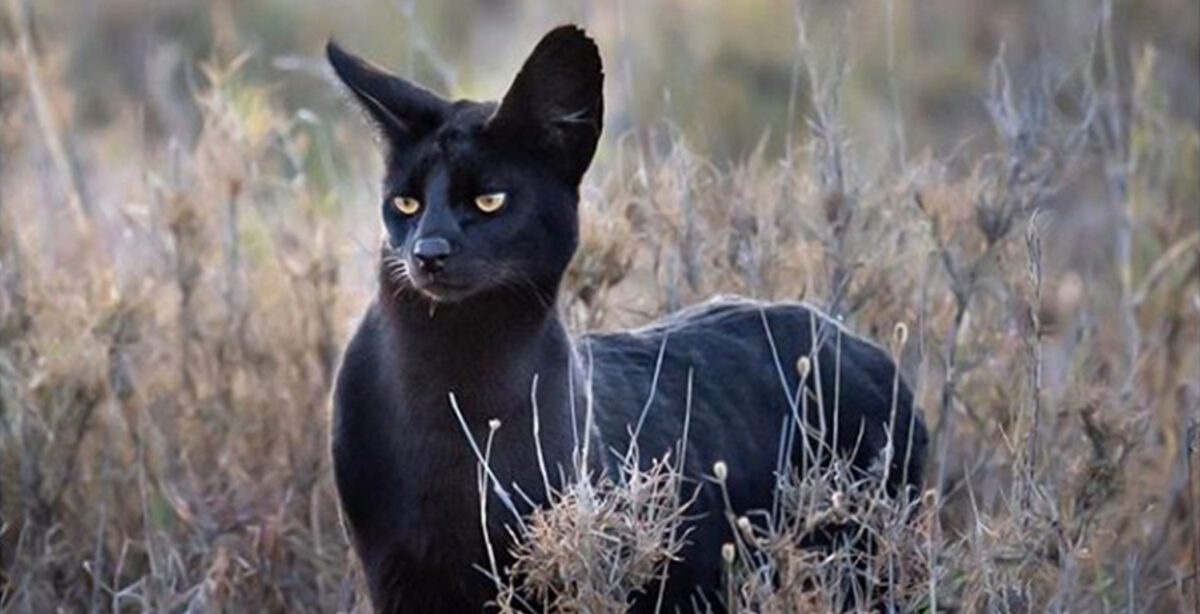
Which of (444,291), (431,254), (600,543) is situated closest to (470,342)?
(444,291)

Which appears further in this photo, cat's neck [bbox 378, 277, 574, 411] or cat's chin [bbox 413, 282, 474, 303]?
cat's neck [bbox 378, 277, 574, 411]

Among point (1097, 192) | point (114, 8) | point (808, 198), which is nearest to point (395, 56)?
point (114, 8)

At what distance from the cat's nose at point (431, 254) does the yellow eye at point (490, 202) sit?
0.57 feet

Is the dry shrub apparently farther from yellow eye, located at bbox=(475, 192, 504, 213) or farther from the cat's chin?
yellow eye, located at bbox=(475, 192, 504, 213)

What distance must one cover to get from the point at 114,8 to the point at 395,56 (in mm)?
2125

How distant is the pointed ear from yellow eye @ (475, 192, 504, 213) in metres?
0.14

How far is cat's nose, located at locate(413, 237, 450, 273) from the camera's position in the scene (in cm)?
532

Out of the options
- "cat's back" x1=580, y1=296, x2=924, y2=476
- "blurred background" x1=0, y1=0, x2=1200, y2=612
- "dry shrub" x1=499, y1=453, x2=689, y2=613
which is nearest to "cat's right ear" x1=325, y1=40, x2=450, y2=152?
"cat's back" x1=580, y1=296, x2=924, y2=476

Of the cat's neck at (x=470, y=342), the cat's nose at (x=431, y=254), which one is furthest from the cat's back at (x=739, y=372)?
the cat's nose at (x=431, y=254)

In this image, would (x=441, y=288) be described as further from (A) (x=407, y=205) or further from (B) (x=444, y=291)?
(A) (x=407, y=205)

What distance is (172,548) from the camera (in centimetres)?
670

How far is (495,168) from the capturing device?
5.53 metres

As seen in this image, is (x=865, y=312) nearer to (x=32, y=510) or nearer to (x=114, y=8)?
(x=32, y=510)

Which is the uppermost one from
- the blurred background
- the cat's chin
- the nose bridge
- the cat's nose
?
the nose bridge
